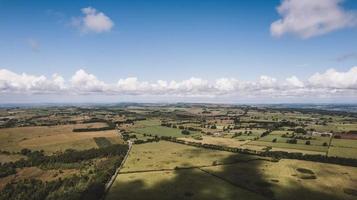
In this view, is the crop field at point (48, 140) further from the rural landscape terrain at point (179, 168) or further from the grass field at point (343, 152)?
the grass field at point (343, 152)

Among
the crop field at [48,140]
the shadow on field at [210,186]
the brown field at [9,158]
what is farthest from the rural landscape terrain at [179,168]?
the crop field at [48,140]

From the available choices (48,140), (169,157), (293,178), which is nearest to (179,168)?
(169,157)

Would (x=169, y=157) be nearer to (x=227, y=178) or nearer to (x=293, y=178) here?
(x=227, y=178)

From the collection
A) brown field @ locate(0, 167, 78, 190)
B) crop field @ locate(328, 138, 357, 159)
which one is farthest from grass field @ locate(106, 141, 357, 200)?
brown field @ locate(0, 167, 78, 190)

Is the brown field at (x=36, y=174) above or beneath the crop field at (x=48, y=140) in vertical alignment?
beneath

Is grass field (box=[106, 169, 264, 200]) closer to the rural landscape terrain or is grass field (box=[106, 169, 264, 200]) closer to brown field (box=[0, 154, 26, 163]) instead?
the rural landscape terrain

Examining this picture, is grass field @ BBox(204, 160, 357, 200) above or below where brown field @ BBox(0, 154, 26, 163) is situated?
above

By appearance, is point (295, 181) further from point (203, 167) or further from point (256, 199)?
point (203, 167)

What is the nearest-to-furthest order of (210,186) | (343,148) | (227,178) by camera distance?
(210,186) < (227,178) < (343,148)
